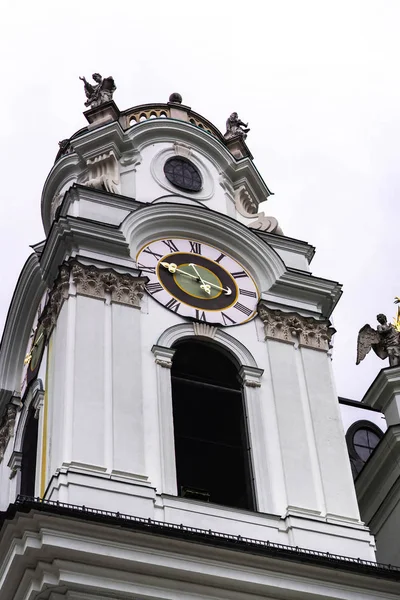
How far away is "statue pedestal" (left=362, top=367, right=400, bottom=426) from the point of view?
2373cm

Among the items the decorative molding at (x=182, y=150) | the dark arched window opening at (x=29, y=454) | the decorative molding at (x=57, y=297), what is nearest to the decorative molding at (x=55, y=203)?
the decorative molding at (x=182, y=150)

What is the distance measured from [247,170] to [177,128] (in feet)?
5.11

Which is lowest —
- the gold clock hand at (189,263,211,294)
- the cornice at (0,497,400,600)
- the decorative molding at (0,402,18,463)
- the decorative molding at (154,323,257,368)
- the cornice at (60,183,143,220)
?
the cornice at (0,497,400,600)

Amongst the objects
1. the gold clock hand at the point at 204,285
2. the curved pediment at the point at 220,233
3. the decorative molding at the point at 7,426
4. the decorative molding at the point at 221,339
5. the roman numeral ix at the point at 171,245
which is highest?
the curved pediment at the point at 220,233

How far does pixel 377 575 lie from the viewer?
18.0 meters

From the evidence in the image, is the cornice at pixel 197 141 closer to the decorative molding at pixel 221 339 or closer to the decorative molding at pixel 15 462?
the decorative molding at pixel 221 339

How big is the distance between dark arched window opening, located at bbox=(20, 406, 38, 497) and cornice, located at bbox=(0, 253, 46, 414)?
5.29 ft

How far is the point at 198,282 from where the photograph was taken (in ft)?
72.5

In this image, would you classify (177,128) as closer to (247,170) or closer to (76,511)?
(247,170)

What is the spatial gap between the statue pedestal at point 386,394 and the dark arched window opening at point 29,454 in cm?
605

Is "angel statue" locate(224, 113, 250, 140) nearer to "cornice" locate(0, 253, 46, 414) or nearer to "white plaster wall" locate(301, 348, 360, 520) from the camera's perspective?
"cornice" locate(0, 253, 46, 414)

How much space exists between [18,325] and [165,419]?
5282mm

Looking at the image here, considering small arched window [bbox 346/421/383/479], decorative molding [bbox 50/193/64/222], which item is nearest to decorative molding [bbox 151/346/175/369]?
decorative molding [bbox 50/193/64/222]

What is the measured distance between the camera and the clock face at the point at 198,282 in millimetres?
21609
